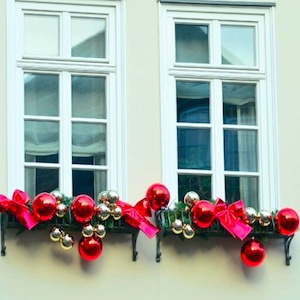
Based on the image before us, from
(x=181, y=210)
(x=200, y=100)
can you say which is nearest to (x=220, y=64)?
(x=200, y=100)

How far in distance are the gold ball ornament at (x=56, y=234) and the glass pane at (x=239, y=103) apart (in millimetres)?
2037

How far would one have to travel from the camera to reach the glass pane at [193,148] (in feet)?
59.4

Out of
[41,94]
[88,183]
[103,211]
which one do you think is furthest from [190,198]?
[41,94]

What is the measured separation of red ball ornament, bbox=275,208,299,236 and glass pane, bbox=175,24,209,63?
1.66 metres

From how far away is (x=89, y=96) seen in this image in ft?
59.4

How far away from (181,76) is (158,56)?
11.0 inches

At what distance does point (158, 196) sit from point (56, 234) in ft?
3.07

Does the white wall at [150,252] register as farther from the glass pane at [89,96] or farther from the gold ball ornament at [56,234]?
the glass pane at [89,96]

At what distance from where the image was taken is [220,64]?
60.3 feet

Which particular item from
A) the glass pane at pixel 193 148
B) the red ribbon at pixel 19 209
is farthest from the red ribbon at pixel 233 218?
the red ribbon at pixel 19 209

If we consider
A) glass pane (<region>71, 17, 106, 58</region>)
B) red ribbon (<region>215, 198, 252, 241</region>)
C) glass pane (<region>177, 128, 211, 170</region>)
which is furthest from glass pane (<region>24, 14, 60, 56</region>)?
red ribbon (<region>215, 198, 252, 241</region>)

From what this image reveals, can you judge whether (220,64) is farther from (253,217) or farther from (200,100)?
(253,217)

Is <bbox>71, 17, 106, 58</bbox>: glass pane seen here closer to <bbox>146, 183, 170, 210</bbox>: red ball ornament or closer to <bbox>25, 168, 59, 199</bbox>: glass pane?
<bbox>25, 168, 59, 199</bbox>: glass pane

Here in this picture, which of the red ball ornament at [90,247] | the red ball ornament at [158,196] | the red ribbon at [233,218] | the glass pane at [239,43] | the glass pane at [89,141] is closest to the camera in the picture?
the red ball ornament at [90,247]
